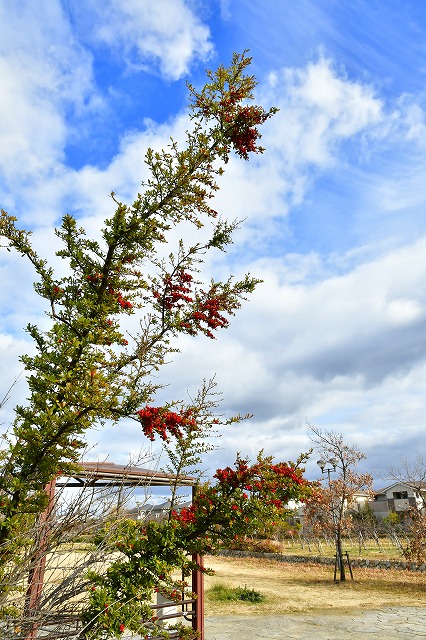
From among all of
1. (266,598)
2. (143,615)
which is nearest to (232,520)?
(143,615)

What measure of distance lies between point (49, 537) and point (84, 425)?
3.24 feet

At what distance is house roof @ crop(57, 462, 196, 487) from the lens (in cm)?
447

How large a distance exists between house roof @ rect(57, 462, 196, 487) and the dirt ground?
7.14 metres

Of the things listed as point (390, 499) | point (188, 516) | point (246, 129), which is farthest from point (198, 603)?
point (390, 499)

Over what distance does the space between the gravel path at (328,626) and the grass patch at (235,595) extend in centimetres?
244

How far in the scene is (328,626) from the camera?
1074 centimetres

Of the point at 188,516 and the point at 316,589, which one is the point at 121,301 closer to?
the point at 188,516

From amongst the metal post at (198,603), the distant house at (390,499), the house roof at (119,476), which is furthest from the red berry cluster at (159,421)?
the distant house at (390,499)

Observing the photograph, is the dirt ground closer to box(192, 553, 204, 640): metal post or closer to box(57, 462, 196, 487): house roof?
box(192, 553, 204, 640): metal post

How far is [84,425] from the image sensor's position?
11.6 feet

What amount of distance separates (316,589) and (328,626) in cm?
657

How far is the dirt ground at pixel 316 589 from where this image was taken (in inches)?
522

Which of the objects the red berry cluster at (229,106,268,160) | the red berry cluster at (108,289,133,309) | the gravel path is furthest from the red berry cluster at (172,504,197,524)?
the gravel path

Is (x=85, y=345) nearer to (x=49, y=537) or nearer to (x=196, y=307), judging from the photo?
(x=196, y=307)
